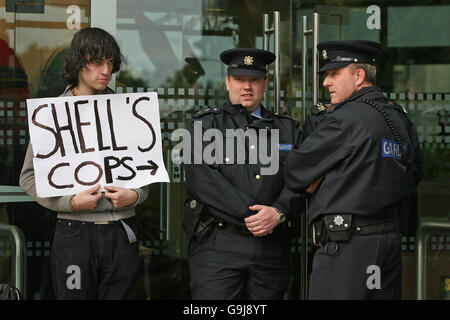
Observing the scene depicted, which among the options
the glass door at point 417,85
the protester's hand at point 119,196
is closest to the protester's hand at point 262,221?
the protester's hand at point 119,196

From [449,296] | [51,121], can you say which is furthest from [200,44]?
[449,296]

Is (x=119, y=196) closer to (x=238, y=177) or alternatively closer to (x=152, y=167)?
(x=152, y=167)

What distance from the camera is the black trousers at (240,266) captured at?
3869mm

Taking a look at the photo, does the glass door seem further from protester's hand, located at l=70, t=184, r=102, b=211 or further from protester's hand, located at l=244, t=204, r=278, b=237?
protester's hand, located at l=70, t=184, r=102, b=211

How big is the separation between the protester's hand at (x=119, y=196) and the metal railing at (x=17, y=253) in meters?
1.30

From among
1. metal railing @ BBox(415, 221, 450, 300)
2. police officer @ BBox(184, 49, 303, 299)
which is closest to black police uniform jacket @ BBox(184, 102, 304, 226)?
police officer @ BBox(184, 49, 303, 299)

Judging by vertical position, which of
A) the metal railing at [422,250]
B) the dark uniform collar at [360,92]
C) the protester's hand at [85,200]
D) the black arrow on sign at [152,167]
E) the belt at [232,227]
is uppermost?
the dark uniform collar at [360,92]

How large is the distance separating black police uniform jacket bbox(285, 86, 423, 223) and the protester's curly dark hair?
116 centimetres

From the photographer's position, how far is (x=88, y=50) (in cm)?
373

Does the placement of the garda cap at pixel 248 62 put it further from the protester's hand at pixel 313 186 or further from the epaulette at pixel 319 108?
the protester's hand at pixel 313 186

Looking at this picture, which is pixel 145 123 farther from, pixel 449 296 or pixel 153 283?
pixel 449 296

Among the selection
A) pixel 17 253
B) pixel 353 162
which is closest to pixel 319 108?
pixel 353 162

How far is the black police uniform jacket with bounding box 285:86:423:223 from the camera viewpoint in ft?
11.4
